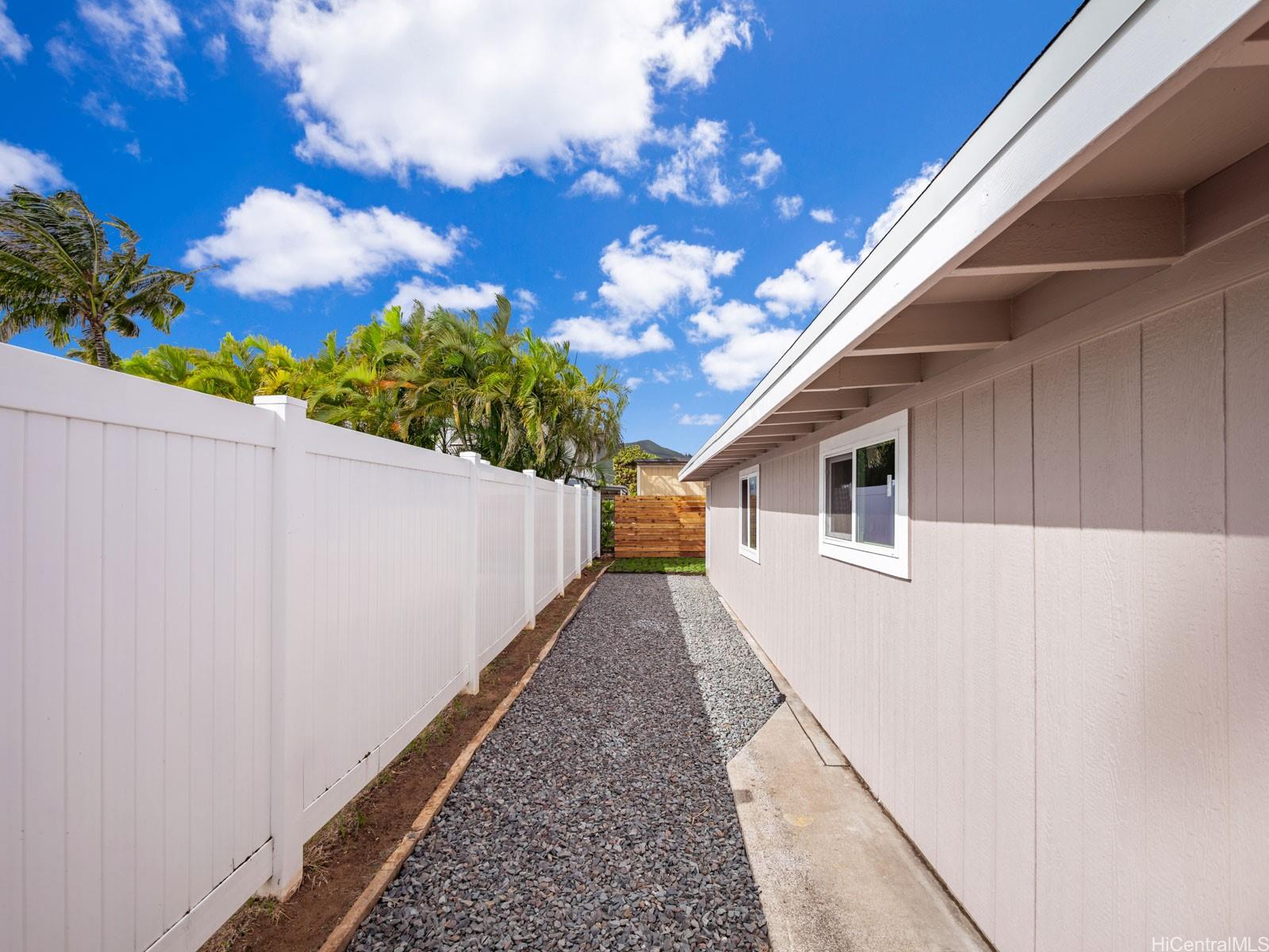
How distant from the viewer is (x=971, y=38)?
5.71 meters

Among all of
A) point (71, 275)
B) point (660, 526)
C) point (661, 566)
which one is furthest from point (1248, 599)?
point (71, 275)

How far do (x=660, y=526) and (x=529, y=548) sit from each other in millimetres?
9415

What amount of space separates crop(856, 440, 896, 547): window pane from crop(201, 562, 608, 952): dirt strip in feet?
9.40

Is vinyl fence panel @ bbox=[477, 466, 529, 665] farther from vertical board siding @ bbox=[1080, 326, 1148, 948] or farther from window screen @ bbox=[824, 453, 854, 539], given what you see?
vertical board siding @ bbox=[1080, 326, 1148, 948]

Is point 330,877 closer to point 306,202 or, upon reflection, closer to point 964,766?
point 964,766

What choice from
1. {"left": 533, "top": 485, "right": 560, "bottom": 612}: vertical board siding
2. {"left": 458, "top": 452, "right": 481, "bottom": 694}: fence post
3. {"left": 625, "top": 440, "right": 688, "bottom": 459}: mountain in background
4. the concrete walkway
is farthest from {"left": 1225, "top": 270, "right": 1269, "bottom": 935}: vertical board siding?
{"left": 625, "top": 440, "right": 688, "bottom": 459}: mountain in background

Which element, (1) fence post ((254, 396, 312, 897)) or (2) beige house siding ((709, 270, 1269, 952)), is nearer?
(2) beige house siding ((709, 270, 1269, 952))

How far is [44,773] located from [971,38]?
8389 millimetres

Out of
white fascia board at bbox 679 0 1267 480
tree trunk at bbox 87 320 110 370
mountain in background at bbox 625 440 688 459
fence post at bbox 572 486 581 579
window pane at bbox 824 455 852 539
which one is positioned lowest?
fence post at bbox 572 486 581 579

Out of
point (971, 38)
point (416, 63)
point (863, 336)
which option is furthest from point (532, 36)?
point (863, 336)

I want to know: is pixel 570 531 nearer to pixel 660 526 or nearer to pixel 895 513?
pixel 660 526

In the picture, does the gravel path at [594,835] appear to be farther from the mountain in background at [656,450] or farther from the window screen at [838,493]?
the mountain in background at [656,450]

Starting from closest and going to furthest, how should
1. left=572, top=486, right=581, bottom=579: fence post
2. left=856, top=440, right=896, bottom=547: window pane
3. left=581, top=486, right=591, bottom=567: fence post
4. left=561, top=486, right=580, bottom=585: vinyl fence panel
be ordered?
left=856, top=440, right=896, bottom=547: window pane
left=561, top=486, right=580, bottom=585: vinyl fence panel
left=572, top=486, right=581, bottom=579: fence post
left=581, top=486, right=591, bottom=567: fence post

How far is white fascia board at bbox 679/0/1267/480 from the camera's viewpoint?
0.72m
